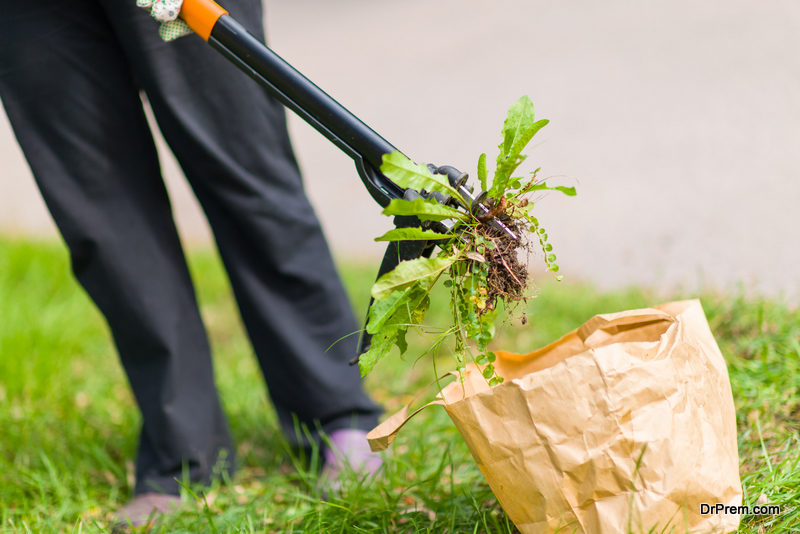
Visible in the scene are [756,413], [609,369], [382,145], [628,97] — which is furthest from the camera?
[628,97]

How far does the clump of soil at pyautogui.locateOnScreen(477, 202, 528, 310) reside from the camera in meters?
0.96

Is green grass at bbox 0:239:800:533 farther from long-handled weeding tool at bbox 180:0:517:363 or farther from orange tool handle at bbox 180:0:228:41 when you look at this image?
orange tool handle at bbox 180:0:228:41

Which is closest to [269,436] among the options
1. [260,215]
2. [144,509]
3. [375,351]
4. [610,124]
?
[144,509]

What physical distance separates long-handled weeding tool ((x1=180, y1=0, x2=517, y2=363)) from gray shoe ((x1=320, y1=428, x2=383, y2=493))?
499 mm

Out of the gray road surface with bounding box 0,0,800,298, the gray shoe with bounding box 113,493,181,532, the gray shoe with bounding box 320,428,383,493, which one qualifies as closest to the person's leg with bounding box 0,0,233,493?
the gray shoe with bounding box 113,493,181,532

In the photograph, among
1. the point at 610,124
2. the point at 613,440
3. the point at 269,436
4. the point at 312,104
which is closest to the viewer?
the point at 613,440

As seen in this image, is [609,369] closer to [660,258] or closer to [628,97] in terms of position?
[660,258]

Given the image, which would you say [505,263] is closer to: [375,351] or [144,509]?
[375,351]

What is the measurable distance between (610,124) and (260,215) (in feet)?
8.24

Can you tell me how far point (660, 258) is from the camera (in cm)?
245

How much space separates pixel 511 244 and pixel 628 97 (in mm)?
2891

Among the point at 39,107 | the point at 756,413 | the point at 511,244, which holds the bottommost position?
the point at 756,413

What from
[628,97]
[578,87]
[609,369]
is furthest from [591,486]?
[578,87]

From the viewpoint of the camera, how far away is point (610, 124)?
3.38 m
